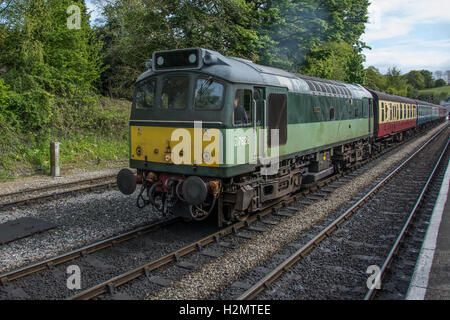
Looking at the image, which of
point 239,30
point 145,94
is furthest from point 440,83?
point 145,94

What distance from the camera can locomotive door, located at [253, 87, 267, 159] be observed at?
7.66 metres

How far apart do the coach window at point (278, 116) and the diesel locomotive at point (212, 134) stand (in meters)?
0.02

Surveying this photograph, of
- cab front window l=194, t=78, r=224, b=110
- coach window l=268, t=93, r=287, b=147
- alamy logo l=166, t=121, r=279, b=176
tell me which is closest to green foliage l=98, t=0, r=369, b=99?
coach window l=268, t=93, r=287, b=147

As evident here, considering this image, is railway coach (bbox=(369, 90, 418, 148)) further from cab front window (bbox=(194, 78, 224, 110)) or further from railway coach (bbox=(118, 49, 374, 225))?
cab front window (bbox=(194, 78, 224, 110))

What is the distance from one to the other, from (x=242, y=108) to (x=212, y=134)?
864 millimetres

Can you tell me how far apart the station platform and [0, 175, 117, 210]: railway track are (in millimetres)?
8929

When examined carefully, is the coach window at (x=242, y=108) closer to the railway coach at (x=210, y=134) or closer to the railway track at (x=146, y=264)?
the railway coach at (x=210, y=134)

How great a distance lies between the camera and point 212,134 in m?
6.83

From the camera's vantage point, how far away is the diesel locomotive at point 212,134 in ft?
22.6

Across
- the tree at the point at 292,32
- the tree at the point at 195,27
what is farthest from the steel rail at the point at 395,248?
the tree at the point at 195,27

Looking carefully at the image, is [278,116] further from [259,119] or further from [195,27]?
[195,27]

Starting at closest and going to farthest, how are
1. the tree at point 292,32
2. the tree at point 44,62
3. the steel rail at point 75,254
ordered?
the steel rail at point 75,254
the tree at point 44,62
the tree at point 292,32

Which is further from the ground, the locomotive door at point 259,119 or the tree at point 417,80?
the tree at point 417,80

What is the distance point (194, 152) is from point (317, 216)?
3.69 metres
